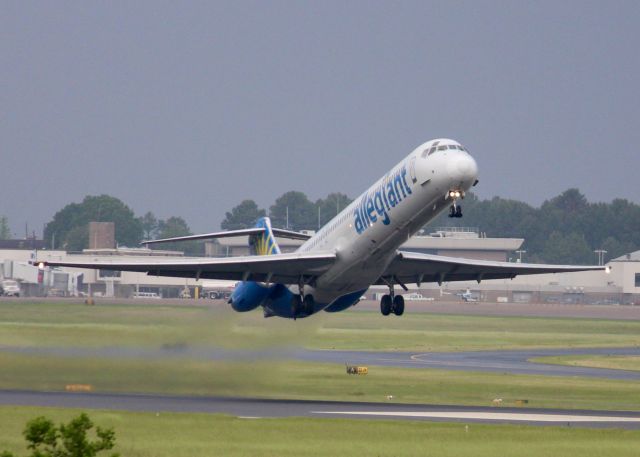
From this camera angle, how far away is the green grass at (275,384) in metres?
50.9

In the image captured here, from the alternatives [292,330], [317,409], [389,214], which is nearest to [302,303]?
[292,330]

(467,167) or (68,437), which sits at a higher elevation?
(467,167)

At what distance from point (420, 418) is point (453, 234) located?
152701 millimetres

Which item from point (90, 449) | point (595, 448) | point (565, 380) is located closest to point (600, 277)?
point (565, 380)

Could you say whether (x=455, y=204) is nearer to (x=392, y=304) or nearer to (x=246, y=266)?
(x=392, y=304)

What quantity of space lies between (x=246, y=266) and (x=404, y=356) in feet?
91.7

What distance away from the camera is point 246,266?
165ft

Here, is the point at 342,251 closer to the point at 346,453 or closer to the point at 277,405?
the point at 277,405

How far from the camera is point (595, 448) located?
3522 centimetres

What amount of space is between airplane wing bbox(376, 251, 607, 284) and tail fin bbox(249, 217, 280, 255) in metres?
7.15

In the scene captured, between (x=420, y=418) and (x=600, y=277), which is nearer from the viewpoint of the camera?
(x=420, y=418)

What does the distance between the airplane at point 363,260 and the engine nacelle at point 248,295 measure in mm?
45

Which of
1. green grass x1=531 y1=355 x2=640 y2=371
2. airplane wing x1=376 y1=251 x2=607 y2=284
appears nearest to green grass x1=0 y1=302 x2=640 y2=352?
airplane wing x1=376 y1=251 x2=607 y2=284

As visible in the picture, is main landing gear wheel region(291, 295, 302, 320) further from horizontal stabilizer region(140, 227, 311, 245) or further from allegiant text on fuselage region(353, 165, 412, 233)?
allegiant text on fuselage region(353, 165, 412, 233)
